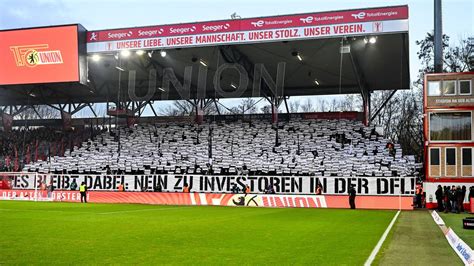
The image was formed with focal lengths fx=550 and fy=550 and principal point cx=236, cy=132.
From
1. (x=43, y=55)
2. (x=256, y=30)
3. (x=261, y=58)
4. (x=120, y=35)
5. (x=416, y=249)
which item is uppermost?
(x=120, y=35)

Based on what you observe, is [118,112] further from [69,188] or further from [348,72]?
[348,72]

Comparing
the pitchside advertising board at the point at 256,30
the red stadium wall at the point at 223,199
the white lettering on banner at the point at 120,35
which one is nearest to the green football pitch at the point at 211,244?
the red stadium wall at the point at 223,199

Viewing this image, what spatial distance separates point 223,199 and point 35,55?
18763 millimetres

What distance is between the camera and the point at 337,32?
3609cm

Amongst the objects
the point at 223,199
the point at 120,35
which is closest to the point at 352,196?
the point at 223,199

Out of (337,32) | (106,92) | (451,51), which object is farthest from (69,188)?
(451,51)

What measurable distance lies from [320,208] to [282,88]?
1778 centimetres

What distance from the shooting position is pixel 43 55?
42.1m

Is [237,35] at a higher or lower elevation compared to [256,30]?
lower

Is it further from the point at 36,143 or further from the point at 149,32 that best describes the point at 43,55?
the point at 36,143

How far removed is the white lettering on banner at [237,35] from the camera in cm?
3557

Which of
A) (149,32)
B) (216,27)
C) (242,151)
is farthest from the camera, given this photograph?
(242,151)

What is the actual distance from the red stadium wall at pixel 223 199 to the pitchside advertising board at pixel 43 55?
8873 millimetres

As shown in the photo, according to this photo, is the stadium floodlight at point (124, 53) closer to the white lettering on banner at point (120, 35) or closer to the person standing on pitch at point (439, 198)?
the white lettering on banner at point (120, 35)
